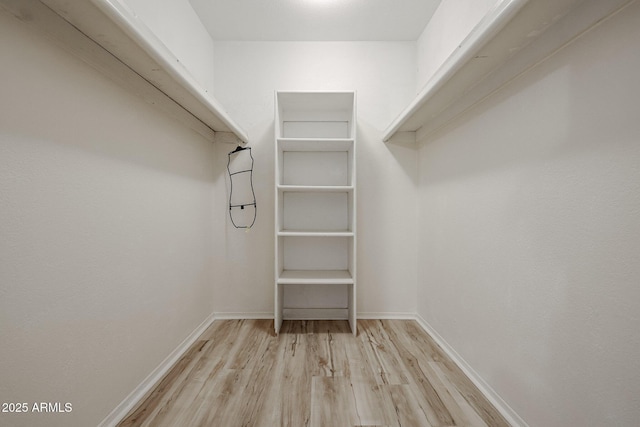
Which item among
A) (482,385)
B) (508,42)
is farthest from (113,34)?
(482,385)

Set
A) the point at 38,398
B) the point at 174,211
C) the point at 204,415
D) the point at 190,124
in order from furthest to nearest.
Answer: the point at 190,124
the point at 174,211
the point at 204,415
the point at 38,398

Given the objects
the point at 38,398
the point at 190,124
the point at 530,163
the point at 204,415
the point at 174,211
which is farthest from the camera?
the point at 190,124

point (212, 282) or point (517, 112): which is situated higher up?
point (517, 112)

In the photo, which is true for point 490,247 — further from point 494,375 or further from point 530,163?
point 494,375

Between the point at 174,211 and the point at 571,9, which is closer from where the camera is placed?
the point at 571,9

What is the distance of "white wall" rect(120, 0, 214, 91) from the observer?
143cm

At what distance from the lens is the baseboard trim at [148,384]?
1.13 m

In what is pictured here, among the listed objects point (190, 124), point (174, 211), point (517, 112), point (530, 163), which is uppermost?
point (190, 124)

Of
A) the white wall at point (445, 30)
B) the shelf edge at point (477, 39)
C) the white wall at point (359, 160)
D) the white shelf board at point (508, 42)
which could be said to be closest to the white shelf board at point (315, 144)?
the white wall at point (359, 160)

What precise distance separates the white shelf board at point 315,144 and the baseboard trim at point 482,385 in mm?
1488

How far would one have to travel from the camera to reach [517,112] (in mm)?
1121

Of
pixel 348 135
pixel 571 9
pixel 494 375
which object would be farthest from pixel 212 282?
pixel 571 9

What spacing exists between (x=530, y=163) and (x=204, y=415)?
1702mm

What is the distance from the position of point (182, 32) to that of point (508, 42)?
1.84m
